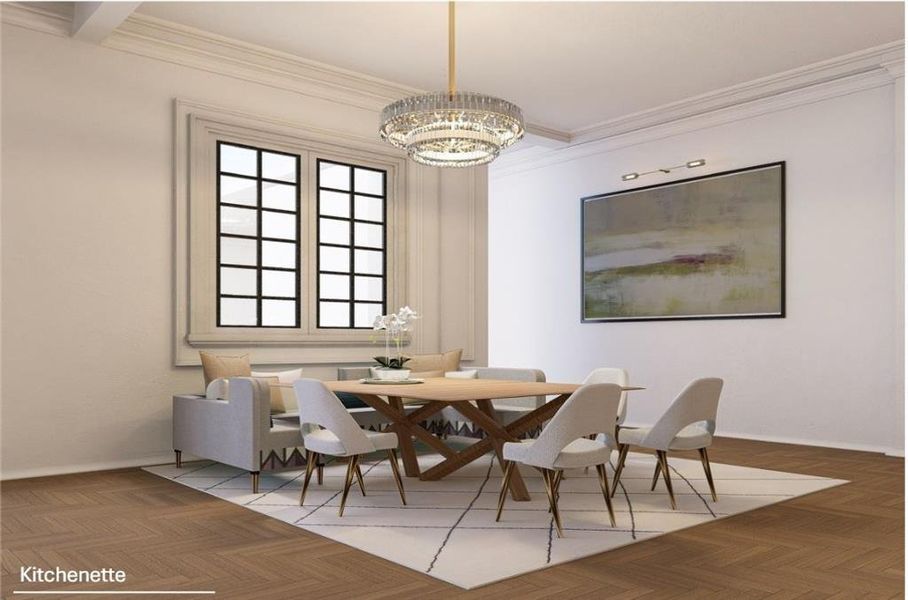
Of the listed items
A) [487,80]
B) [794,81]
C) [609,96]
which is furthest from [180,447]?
[794,81]

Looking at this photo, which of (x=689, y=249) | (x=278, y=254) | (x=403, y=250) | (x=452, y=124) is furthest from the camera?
(x=689, y=249)

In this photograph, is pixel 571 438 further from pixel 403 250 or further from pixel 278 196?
pixel 403 250

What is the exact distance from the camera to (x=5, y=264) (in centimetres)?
584

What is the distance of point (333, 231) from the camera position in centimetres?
775

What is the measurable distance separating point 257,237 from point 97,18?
2.20 meters

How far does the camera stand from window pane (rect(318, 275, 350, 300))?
25.2ft

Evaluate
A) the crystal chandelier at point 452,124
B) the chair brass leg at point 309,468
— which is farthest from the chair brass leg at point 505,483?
the crystal chandelier at point 452,124

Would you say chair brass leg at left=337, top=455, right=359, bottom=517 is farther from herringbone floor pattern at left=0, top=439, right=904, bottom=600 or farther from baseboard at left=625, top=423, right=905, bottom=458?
baseboard at left=625, top=423, right=905, bottom=458

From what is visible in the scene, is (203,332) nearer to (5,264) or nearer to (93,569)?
(5,264)

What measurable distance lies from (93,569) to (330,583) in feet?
3.67

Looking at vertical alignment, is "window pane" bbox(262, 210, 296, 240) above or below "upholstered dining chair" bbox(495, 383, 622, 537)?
above

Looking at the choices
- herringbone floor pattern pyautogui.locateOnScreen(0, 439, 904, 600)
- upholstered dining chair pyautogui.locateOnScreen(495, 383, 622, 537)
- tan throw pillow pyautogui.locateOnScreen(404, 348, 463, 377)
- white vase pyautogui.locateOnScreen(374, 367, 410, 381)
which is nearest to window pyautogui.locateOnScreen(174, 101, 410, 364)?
tan throw pillow pyautogui.locateOnScreen(404, 348, 463, 377)

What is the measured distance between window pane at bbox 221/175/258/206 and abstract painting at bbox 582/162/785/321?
4.31 meters

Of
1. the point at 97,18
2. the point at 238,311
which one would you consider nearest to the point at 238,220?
the point at 238,311
